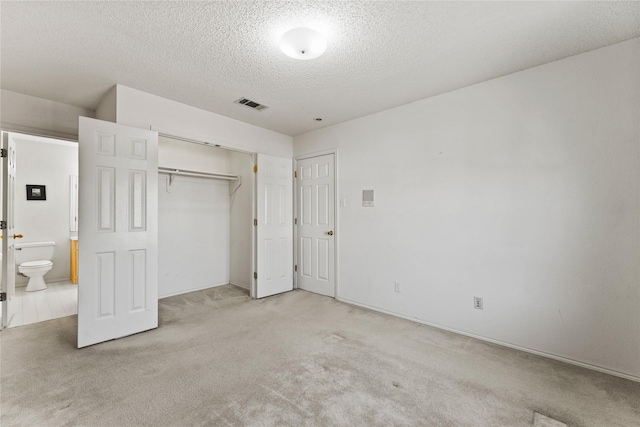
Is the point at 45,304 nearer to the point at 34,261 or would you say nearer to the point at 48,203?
the point at 34,261

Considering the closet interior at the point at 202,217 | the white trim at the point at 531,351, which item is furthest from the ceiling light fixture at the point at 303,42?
the white trim at the point at 531,351

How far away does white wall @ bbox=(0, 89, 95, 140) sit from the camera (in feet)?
9.78

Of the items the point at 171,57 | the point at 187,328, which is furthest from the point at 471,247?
the point at 171,57

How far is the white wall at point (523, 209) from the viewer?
215cm

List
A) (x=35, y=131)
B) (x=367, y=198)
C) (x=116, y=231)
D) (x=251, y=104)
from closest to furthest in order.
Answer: (x=116, y=231) → (x=35, y=131) → (x=251, y=104) → (x=367, y=198)

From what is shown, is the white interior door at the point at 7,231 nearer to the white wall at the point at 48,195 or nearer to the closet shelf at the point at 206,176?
the closet shelf at the point at 206,176

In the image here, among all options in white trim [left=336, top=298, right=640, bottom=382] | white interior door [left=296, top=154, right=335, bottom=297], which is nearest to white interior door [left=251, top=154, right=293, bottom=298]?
white interior door [left=296, top=154, right=335, bottom=297]

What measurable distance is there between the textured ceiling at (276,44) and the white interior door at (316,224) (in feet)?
4.40

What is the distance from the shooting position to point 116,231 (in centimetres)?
275

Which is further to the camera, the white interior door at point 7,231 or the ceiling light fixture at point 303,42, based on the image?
the white interior door at point 7,231

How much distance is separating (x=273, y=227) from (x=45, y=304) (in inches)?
127

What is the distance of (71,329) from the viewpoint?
2.97 metres

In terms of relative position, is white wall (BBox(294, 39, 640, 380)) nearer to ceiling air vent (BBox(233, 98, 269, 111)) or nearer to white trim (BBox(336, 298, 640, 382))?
white trim (BBox(336, 298, 640, 382))

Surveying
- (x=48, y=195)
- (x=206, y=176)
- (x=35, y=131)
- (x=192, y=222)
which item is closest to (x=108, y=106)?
(x=35, y=131)
